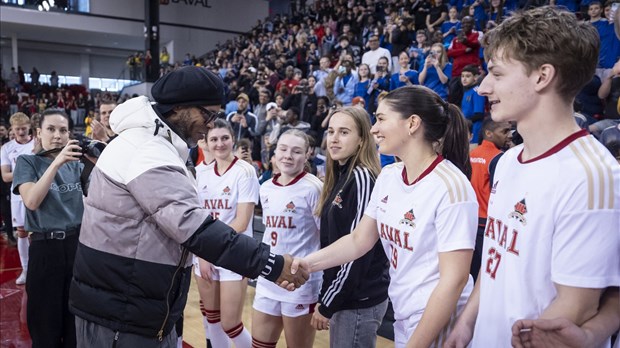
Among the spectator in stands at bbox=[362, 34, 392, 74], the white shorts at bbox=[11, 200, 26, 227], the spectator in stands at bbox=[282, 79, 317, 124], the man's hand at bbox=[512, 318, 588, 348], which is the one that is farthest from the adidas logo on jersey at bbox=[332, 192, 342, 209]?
the spectator in stands at bbox=[362, 34, 392, 74]

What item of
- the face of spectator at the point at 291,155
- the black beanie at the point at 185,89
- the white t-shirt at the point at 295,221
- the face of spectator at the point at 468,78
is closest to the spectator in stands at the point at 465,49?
the face of spectator at the point at 468,78

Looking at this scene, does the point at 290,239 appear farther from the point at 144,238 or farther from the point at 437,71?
the point at 437,71

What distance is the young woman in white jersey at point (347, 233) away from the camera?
98.9 inches

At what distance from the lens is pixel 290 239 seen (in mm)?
3186

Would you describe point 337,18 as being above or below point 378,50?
above

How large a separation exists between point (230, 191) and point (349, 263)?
1520mm

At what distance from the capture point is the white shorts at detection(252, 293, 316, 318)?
9.99ft

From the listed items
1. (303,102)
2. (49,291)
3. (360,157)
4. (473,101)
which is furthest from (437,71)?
(49,291)

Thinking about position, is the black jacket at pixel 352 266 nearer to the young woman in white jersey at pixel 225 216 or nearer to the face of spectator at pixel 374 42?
the young woman in white jersey at pixel 225 216

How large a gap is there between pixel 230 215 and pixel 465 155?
197 centimetres

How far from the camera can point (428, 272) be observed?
1877 millimetres

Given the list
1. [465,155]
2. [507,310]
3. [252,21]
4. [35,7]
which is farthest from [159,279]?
[252,21]

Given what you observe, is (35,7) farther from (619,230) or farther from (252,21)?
(619,230)

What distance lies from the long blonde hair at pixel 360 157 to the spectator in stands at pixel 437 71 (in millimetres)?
5470
